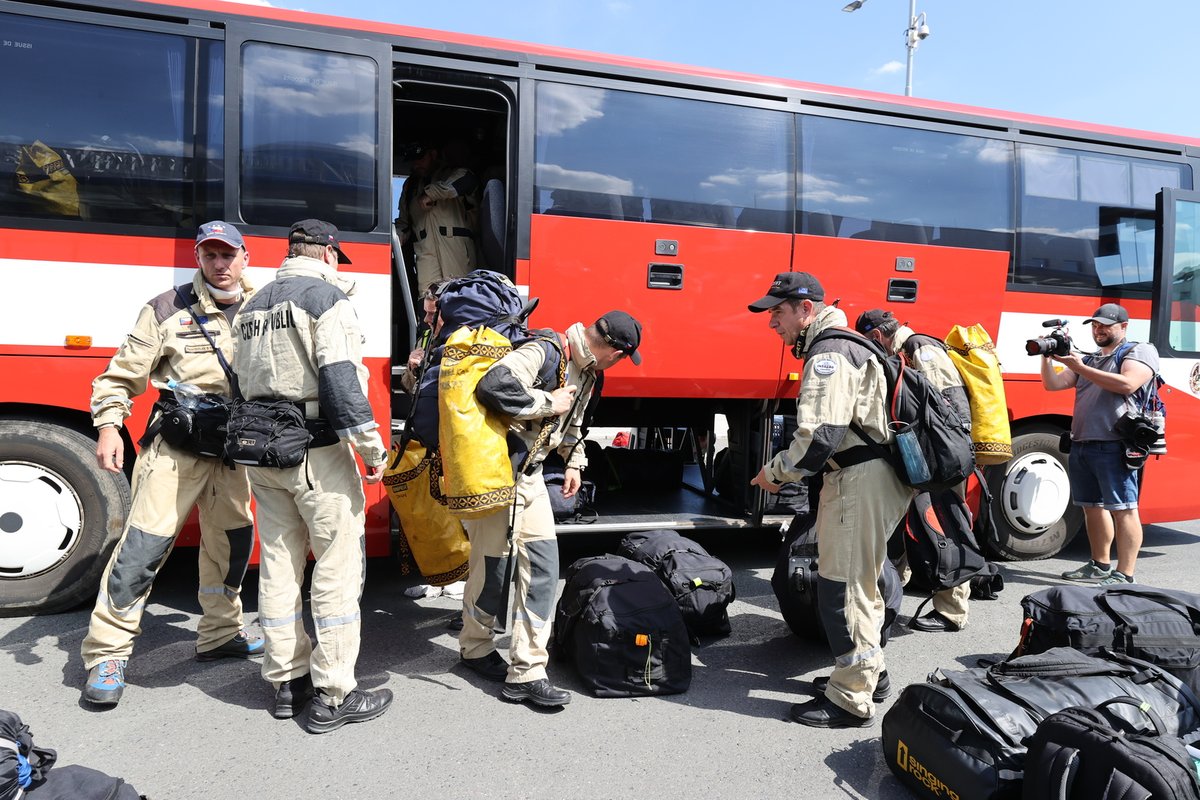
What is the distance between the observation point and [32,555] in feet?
12.7

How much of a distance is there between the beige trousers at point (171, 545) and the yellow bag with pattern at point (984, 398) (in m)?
3.95

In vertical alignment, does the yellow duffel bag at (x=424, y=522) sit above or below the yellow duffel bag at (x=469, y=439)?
below

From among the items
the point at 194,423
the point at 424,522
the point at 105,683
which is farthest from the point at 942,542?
the point at 105,683

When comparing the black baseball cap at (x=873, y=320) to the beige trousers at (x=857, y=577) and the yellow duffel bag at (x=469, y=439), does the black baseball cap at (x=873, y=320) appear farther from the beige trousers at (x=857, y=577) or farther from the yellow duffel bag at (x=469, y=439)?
the yellow duffel bag at (x=469, y=439)

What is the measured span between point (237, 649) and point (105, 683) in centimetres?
59

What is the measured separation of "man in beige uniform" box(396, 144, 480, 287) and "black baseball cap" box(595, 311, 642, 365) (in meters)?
1.97

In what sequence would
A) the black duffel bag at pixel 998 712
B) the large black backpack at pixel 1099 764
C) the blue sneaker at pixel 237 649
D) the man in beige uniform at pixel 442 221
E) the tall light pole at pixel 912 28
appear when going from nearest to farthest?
1. the large black backpack at pixel 1099 764
2. the black duffel bag at pixel 998 712
3. the blue sneaker at pixel 237 649
4. the man in beige uniform at pixel 442 221
5. the tall light pole at pixel 912 28

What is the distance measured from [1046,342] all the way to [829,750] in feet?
9.29

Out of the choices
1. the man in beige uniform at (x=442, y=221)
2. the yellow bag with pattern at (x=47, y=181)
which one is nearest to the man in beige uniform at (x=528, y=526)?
the man in beige uniform at (x=442, y=221)

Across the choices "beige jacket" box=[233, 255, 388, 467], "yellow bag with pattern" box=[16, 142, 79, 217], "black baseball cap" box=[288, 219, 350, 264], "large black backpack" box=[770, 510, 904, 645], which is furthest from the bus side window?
"large black backpack" box=[770, 510, 904, 645]

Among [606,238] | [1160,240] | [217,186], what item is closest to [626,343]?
[606,238]

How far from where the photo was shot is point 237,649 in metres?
3.67

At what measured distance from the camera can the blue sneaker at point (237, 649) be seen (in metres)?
3.63

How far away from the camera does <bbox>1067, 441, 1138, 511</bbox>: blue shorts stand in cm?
490
